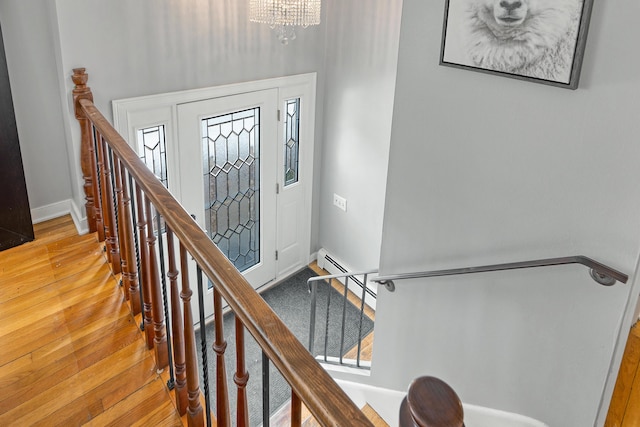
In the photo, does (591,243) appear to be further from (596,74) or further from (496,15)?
(496,15)

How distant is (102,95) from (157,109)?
1.46ft

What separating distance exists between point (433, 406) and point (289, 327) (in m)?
4.22

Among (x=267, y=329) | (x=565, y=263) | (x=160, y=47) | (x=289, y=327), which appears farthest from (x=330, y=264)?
(x=267, y=329)

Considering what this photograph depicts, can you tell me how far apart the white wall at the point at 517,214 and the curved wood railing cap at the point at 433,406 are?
1.70m

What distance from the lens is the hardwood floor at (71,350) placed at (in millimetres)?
1742

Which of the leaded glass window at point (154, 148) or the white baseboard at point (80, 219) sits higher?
the leaded glass window at point (154, 148)

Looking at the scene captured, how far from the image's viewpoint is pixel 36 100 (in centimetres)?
326

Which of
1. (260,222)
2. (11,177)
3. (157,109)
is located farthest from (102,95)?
(260,222)

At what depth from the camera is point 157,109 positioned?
153 inches

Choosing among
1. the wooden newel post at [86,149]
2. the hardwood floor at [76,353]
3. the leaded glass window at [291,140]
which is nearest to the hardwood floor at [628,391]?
the hardwood floor at [76,353]

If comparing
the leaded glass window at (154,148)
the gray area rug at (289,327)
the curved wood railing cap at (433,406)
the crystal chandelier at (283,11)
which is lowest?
the gray area rug at (289,327)

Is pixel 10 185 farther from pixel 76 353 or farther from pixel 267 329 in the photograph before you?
pixel 267 329

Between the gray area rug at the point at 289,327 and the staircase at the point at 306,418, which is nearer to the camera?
the staircase at the point at 306,418

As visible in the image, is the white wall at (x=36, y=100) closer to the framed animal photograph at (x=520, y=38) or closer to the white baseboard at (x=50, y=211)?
the white baseboard at (x=50, y=211)
